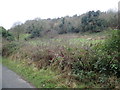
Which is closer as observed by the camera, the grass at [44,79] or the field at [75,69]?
the field at [75,69]

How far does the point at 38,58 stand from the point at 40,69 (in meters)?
Result: 1.47

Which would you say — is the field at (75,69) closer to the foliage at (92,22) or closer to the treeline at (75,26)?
the treeline at (75,26)

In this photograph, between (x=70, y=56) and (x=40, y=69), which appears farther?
(x=40, y=69)

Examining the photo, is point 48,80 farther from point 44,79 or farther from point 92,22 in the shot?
point 92,22

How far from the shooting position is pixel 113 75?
6805 mm

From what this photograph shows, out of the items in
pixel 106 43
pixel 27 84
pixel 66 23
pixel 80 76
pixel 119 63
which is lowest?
pixel 27 84

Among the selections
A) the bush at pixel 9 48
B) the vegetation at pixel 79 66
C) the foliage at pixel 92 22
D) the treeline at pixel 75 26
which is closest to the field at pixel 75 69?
the vegetation at pixel 79 66

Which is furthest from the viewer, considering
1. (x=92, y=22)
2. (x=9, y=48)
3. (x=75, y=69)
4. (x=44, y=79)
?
(x=92, y=22)

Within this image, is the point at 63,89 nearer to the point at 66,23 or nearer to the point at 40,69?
the point at 40,69

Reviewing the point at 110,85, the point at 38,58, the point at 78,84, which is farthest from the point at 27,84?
the point at 110,85

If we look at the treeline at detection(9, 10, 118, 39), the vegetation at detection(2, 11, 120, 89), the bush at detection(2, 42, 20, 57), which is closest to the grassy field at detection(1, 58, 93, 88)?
the vegetation at detection(2, 11, 120, 89)

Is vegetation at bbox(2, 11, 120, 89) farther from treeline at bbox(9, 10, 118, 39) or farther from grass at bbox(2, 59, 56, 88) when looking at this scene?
treeline at bbox(9, 10, 118, 39)

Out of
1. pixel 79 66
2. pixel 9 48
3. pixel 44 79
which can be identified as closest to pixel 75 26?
pixel 9 48

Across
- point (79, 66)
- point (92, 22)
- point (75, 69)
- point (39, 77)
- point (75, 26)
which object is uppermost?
point (92, 22)
